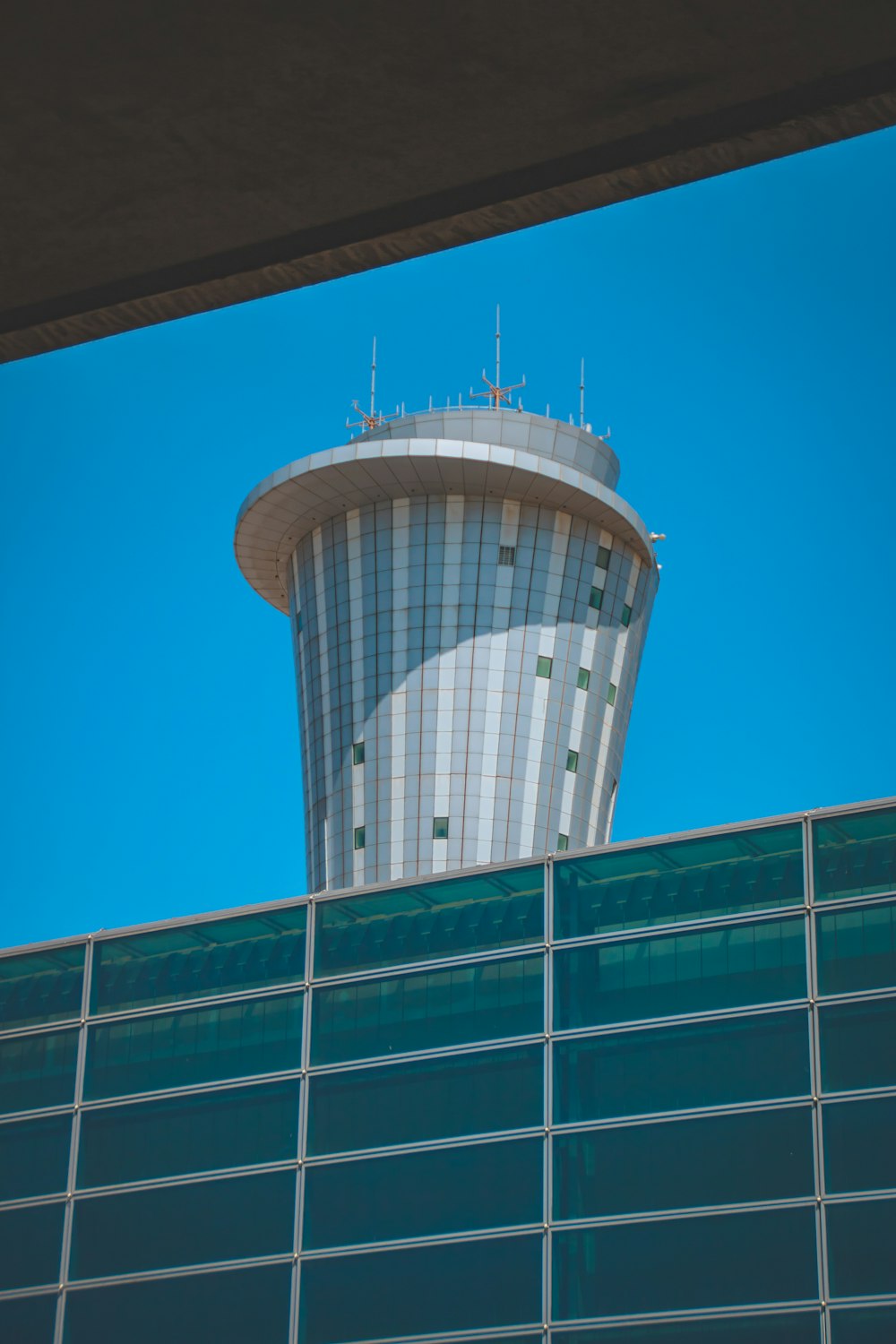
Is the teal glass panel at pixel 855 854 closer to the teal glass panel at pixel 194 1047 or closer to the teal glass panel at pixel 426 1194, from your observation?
the teal glass panel at pixel 426 1194

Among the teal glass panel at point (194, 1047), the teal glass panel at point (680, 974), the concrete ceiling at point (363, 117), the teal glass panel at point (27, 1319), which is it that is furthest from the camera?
the teal glass panel at point (194, 1047)

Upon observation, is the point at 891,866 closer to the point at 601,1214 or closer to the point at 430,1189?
the point at 601,1214

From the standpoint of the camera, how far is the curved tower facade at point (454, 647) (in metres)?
66.2

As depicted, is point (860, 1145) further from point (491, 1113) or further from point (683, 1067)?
point (491, 1113)

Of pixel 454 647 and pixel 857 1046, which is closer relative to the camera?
pixel 857 1046

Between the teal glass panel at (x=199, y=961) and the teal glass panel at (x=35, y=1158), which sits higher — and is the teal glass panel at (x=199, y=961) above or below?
above

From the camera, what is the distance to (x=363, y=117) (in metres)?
4.21

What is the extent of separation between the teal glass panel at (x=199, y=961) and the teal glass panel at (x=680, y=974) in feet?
25.5

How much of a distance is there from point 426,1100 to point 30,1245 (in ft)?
37.2

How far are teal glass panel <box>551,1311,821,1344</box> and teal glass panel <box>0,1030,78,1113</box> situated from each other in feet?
53.9

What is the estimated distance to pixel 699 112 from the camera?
13.9ft

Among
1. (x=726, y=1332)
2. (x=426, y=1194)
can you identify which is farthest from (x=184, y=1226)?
(x=726, y=1332)

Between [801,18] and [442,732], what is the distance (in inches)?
2469

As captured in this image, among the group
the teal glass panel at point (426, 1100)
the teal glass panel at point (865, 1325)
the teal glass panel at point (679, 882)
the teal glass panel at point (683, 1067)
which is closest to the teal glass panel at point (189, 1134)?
the teal glass panel at point (426, 1100)
